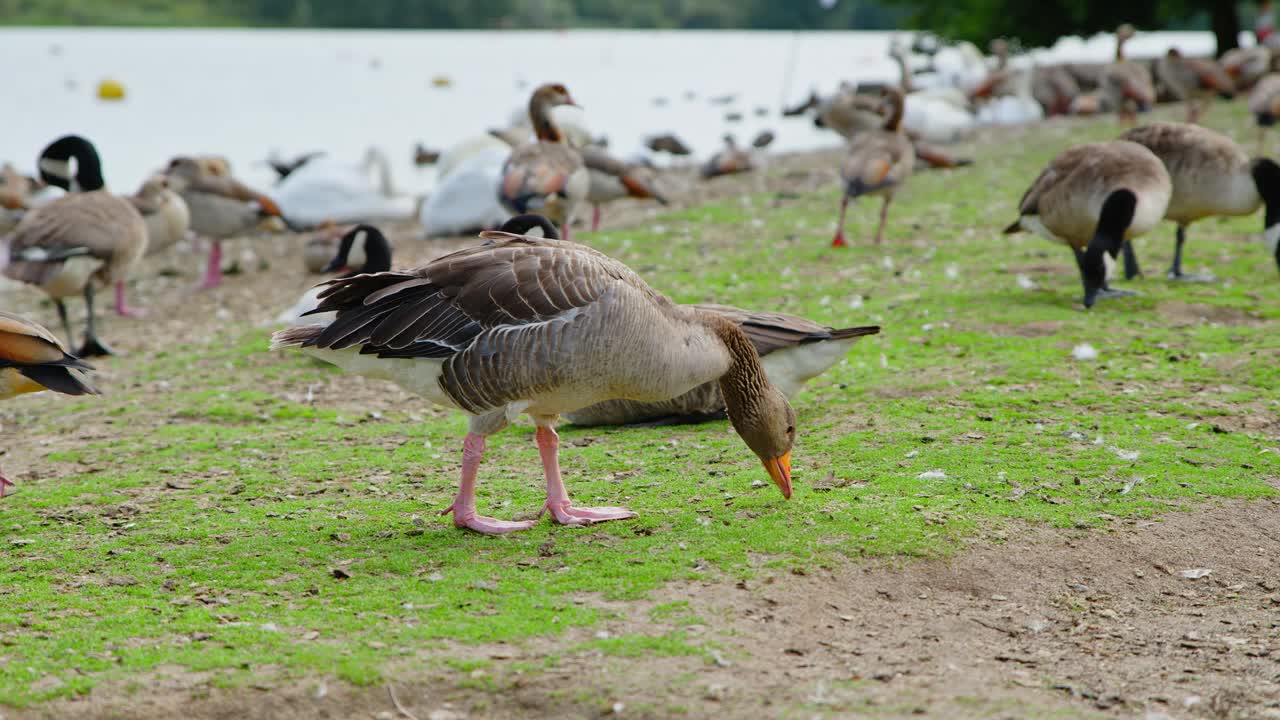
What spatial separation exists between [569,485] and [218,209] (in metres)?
8.78

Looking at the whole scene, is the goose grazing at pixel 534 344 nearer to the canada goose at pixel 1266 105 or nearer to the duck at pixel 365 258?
the duck at pixel 365 258

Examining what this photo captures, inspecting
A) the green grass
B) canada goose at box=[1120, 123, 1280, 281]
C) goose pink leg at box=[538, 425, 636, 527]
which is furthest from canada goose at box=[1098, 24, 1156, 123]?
goose pink leg at box=[538, 425, 636, 527]

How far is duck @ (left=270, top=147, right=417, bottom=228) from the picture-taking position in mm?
16609

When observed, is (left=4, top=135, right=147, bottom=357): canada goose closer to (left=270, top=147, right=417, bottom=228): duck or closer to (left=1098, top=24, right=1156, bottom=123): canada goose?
(left=270, top=147, right=417, bottom=228): duck

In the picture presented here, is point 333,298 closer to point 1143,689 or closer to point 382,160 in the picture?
point 1143,689

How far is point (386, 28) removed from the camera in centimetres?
6569

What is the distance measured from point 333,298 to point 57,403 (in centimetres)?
424

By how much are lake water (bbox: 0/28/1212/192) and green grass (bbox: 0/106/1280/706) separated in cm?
1310

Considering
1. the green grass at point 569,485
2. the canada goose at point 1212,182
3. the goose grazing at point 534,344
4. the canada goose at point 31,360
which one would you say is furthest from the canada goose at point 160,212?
the canada goose at point 1212,182

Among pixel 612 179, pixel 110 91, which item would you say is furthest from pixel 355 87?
pixel 612 179

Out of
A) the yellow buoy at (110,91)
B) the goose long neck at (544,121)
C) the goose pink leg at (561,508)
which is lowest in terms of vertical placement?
the goose pink leg at (561,508)

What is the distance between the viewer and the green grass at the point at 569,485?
431 cm

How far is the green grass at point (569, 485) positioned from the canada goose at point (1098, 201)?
17.4 inches

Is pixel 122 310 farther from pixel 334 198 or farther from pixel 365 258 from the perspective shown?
pixel 334 198
